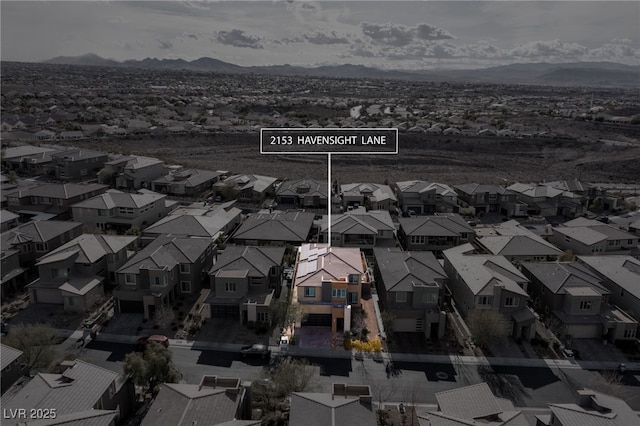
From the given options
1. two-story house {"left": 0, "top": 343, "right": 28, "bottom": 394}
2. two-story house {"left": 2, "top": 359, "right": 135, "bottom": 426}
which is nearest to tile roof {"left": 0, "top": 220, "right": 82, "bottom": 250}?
two-story house {"left": 0, "top": 343, "right": 28, "bottom": 394}

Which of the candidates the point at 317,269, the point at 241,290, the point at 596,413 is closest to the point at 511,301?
the point at 596,413

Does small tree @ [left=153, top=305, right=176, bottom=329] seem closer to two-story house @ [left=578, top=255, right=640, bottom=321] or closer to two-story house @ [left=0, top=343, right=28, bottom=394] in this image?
two-story house @ [left=0, top=343, right=28, bottom=394]

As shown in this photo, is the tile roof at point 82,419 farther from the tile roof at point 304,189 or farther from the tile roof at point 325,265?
the tile roof at point 304,189

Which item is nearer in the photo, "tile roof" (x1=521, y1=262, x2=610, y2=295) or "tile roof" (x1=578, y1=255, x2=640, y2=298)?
"tile roof" (x1=521, y1=262, x2=610, y2=295)

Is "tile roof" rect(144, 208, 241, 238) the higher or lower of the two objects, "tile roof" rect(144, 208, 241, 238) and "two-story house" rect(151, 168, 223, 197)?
the lower

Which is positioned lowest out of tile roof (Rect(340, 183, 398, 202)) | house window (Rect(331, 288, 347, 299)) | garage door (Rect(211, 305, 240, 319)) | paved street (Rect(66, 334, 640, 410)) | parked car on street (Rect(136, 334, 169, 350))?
paved street (Rect(66, 334, 640, 410))

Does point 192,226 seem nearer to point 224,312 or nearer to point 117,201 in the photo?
point 117,201

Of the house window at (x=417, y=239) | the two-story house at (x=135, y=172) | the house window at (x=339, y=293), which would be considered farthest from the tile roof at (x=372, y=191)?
the two-story house at (x=135, y=172)
